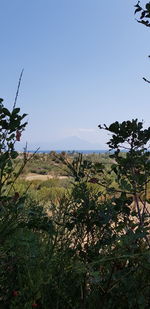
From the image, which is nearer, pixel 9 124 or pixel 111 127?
pixel 9 124

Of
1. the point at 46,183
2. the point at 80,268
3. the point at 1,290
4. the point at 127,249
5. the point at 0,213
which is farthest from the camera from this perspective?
the point at 46,183

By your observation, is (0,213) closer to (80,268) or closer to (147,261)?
(80,268)

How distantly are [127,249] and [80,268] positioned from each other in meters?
0.28

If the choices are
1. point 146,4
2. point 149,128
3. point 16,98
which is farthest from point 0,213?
point 146,4

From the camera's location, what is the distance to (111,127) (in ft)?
7.49

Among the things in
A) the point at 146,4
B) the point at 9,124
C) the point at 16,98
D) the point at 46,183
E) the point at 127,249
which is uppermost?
the point at 146,4

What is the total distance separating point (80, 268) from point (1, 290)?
66cm

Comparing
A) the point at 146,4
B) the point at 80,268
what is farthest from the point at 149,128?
the point at 80,268

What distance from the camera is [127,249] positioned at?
1862 mm

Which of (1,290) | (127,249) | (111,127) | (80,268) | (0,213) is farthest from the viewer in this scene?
(111,127)

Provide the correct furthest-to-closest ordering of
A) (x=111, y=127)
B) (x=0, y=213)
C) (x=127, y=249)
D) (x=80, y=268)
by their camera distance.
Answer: (x=111, y=127)
(x=0, y=213)
(x=127, y=249)
(x=80, y=268)

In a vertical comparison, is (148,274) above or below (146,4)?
below

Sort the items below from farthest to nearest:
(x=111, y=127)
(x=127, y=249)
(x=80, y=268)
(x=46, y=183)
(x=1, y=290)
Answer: (x=46, y=183), (x=111, y=127), (x=1, y=290), (x=127, y=249), (x=80, y=268)

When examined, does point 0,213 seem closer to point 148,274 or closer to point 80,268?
point 80,268
